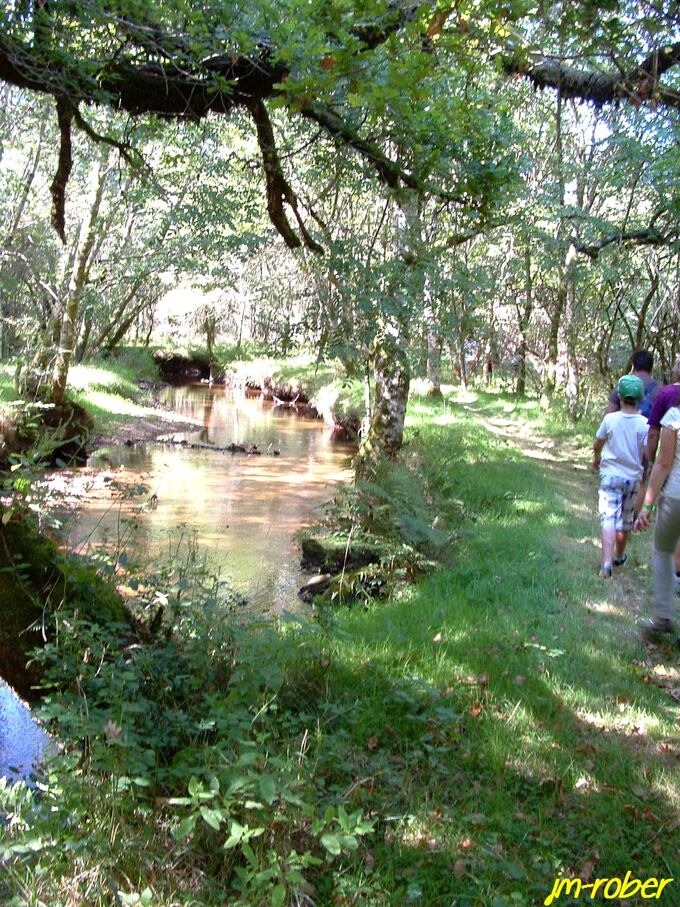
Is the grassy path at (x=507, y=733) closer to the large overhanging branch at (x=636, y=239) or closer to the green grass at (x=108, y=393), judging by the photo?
the large overhanging branch at (x=636, y=239)

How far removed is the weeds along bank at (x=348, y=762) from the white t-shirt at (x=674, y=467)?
1278 mm

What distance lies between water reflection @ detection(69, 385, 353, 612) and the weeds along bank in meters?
2.22

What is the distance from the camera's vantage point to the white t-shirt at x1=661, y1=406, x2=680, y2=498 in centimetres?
535

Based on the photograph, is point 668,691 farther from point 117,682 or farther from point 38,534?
point 38,534

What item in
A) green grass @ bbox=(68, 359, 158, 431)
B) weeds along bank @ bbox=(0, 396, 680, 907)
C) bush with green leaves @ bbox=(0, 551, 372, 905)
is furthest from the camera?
green grass @ bbox=(68, 359, 158, 431)

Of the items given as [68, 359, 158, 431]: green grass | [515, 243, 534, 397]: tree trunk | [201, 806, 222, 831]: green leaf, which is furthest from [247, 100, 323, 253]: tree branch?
[515, 243, 534, 397]: tree trunk

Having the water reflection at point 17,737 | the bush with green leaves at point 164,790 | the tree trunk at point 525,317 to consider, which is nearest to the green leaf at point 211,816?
the bush with green leaves at point 164,790

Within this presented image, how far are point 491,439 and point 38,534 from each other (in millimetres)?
12462

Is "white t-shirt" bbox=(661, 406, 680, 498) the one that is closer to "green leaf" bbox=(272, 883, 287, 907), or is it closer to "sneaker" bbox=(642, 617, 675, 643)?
"sneaker" bbox=(642, 617, 675, 643)

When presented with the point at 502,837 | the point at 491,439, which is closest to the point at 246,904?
the point at 502,837

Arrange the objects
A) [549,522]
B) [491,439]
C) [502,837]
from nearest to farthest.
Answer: [502,837], [549,522], [491,439]

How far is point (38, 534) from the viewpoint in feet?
14.6

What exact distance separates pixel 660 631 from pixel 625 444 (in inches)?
74.3

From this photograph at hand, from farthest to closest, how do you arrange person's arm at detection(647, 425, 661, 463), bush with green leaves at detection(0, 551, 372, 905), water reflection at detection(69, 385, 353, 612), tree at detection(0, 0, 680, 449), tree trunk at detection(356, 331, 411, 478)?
tree trunk at detection(356, 331, 411, 478), water reflection at detection(69, 385, 353, 612), person's arm at detection(647, 425, 661, 463), tree at detection(0, 0, 680, 449), bush with green leaves at detection(0, 551, 372, 905)
